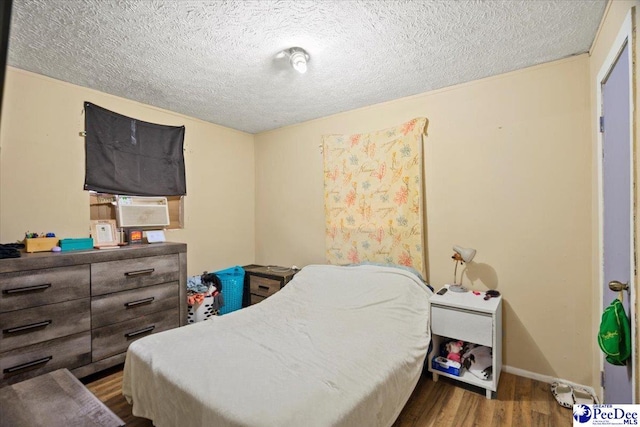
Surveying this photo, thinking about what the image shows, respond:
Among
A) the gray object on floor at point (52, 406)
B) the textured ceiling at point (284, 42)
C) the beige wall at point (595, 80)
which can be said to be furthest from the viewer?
the textured ceiling at point (284, 42)

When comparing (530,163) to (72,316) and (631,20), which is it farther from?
(72,316)

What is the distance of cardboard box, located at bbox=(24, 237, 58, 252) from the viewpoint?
2193mm

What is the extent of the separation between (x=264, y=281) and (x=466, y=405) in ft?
7.27

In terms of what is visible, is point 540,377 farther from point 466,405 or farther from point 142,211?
point 142,211

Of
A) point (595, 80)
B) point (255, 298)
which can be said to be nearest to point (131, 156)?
point (255, 298)

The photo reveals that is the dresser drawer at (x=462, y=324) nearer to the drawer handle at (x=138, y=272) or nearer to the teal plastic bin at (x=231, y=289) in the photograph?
the teal plastic bin at (x=231, y=289)

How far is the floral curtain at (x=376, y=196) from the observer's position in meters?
2.77

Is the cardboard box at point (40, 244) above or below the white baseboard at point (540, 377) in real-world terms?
above

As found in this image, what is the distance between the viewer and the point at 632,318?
1288 millimetres

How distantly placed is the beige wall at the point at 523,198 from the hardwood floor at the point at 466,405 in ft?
0.89

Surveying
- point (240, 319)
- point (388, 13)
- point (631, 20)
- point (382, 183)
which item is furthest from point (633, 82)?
point (240, 319)

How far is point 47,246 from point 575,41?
397 cm

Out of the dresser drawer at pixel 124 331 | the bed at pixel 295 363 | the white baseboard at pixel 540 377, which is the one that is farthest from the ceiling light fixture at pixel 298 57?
the white baseboard at pixel 540 377

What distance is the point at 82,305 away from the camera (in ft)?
7.18
